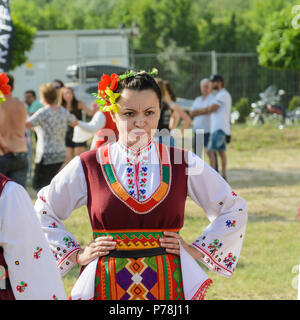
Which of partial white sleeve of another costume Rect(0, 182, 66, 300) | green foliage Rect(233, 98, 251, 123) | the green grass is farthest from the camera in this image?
green foliage Rect(233, 98, 251, 123)

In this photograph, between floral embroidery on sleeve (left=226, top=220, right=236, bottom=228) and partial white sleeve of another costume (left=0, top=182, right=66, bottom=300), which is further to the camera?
floral embroidery on sleeve (left=226, top=220, right=236, bottom=228)

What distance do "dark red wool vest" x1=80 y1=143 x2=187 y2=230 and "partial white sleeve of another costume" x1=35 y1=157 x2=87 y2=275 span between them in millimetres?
50

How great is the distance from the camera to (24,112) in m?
6.90

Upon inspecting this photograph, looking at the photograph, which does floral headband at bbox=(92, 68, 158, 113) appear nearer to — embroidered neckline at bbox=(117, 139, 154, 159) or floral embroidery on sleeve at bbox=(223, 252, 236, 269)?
embroidered neckline at bbox=(117, 139, 154, 159)

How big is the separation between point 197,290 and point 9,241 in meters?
0.91

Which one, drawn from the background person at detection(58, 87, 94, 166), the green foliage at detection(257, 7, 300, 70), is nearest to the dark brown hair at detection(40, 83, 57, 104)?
the background person at detection(58, 87, 94, 166)

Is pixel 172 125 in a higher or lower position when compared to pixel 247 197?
higher

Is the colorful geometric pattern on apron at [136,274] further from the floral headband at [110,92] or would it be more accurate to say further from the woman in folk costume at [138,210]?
the floral headband at [110,92]

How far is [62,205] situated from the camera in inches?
122

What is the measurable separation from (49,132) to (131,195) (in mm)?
5347

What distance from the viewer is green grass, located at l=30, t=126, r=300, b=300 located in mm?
5508

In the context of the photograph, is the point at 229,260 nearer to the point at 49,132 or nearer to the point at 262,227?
the point at 262,227
